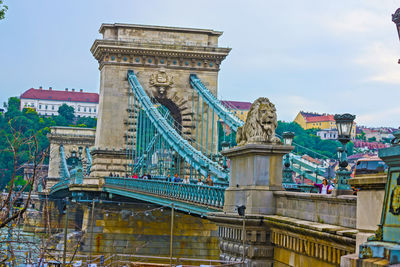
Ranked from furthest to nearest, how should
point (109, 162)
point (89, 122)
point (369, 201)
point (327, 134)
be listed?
point (89, 122) < point (327, 134) < point (109, 162) < point (369, 201)

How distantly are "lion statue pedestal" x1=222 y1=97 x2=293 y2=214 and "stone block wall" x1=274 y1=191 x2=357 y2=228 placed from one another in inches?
13.8

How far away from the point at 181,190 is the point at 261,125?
14.1 meters

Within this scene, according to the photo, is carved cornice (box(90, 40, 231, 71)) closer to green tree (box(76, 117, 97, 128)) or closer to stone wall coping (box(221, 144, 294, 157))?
stone wall coping (box(221, 144, 294, 157))

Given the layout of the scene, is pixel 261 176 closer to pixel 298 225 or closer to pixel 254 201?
pixel 254 201

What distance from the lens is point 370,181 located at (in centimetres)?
959

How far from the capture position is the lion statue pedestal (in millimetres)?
18234

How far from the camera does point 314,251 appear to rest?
15039 mm

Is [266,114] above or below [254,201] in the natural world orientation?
above

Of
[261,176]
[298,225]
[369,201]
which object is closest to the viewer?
[369,201]

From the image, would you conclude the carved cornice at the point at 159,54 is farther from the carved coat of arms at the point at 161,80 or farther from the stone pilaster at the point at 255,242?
the stone pilaster at the point at 255,242

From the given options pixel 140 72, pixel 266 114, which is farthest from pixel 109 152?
pixel 266 114

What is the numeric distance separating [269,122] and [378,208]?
30.5ft

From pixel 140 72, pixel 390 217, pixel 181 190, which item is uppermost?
pixel 140 72

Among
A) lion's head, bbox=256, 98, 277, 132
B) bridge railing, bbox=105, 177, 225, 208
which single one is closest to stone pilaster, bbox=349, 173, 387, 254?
lion's head, bbox=256, 98, 277, 132
